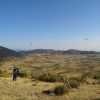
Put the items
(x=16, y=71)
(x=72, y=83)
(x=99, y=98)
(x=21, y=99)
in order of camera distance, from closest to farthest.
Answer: (x=21, y=99) → (x=99, y=98) → (x=72, y=83) → (x=16, y=71)

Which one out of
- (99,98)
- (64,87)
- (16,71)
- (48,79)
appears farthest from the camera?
(48,79)

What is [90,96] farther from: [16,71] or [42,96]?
[16,71]

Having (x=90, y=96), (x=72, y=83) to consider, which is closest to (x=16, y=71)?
(x=72, y=83)

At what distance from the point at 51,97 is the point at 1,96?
4119 mm

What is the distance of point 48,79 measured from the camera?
26.2 m

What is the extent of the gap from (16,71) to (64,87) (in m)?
10.4

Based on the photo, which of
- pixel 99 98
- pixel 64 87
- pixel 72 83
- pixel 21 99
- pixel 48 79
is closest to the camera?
pixel 21 99

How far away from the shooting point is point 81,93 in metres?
16.4

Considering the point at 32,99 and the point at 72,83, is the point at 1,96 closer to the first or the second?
the point at 32,99

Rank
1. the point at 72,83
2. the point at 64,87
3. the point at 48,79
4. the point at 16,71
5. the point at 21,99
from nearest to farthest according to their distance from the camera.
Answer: the point at 21,99 → the point at 64,87 → the point at 72,83 → the point at 16,71 → the point at 48,79

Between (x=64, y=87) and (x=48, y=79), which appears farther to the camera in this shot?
(x=48, y=79)

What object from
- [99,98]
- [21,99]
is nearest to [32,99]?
[21,99]

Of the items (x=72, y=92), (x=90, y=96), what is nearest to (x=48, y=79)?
(x=72, y=92)

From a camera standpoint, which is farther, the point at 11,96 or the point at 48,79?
the point at 48,79
